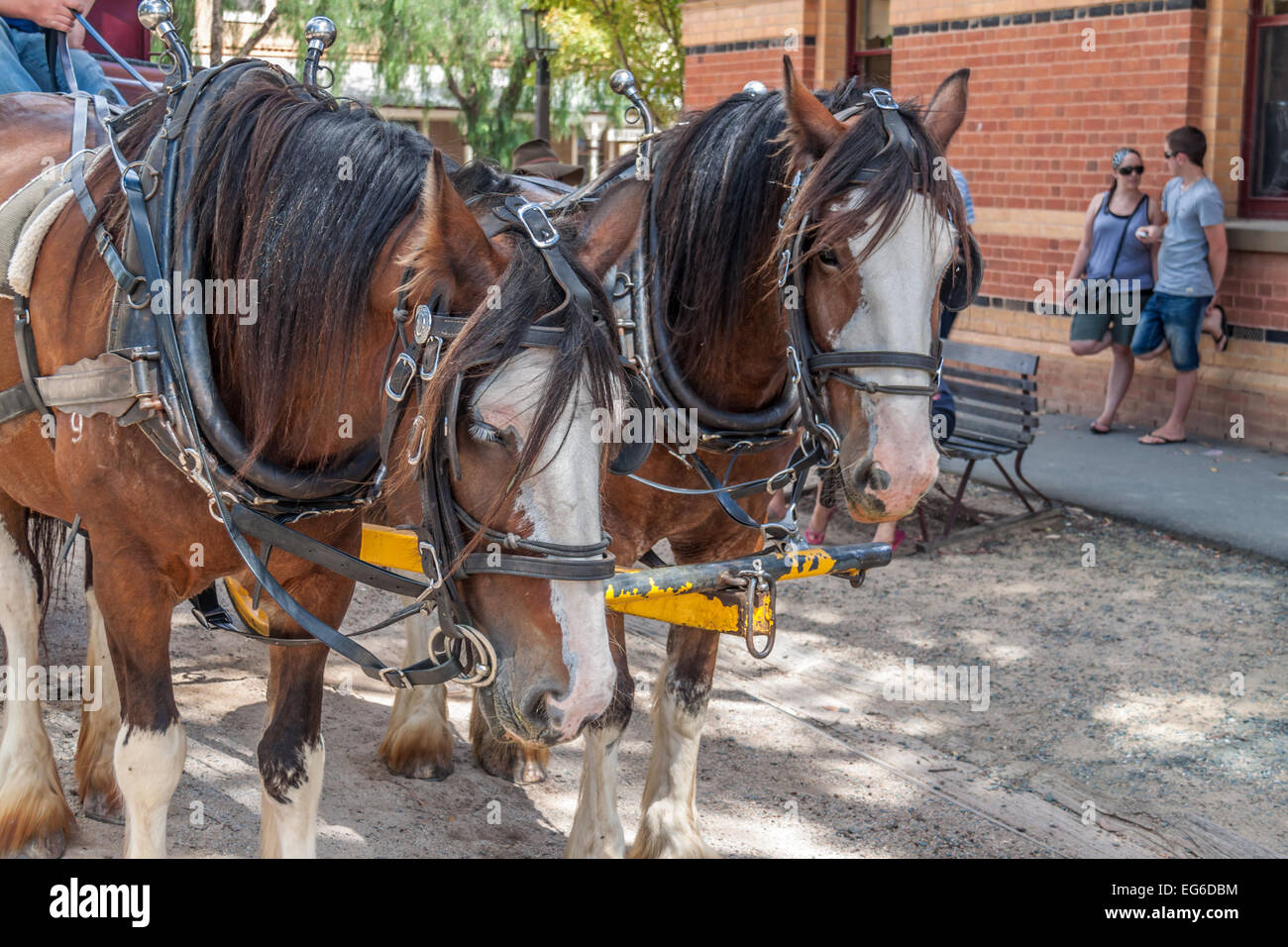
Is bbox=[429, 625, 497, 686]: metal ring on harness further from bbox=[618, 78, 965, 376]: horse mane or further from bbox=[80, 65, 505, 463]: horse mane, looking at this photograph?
bbox=[618, 78, 965, 376]: horse mane

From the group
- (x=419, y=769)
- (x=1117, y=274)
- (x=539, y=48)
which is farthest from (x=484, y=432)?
(x=539, y=48)

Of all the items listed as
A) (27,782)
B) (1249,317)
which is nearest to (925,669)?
(27,782)

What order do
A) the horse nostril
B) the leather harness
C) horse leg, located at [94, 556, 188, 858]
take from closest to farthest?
1. the leather harness
2. horse leg, located at [94, 556, 188, 858]
3. the horse nostril

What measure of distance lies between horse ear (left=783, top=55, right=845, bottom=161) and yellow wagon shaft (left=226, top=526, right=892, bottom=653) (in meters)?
1.06

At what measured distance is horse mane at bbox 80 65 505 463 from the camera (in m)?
2.53

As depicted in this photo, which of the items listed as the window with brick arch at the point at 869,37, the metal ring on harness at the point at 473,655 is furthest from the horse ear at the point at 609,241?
the window with brick arch at the point at 869,37

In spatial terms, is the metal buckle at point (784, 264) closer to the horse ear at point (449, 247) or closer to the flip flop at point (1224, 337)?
the horse ear at point (449, 247)

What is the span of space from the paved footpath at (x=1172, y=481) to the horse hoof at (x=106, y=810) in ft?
18.3

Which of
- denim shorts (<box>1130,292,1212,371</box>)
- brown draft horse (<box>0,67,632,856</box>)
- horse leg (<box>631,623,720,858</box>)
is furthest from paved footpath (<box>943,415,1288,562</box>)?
brown draft horse (<box>0,67,632,856</box>)

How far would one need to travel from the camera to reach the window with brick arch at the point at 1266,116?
29.4 ft

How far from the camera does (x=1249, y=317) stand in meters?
8.92

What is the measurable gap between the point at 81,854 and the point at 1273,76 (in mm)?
8840

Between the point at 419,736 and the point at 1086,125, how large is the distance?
25.0ft

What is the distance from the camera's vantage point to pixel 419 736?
4586mm
